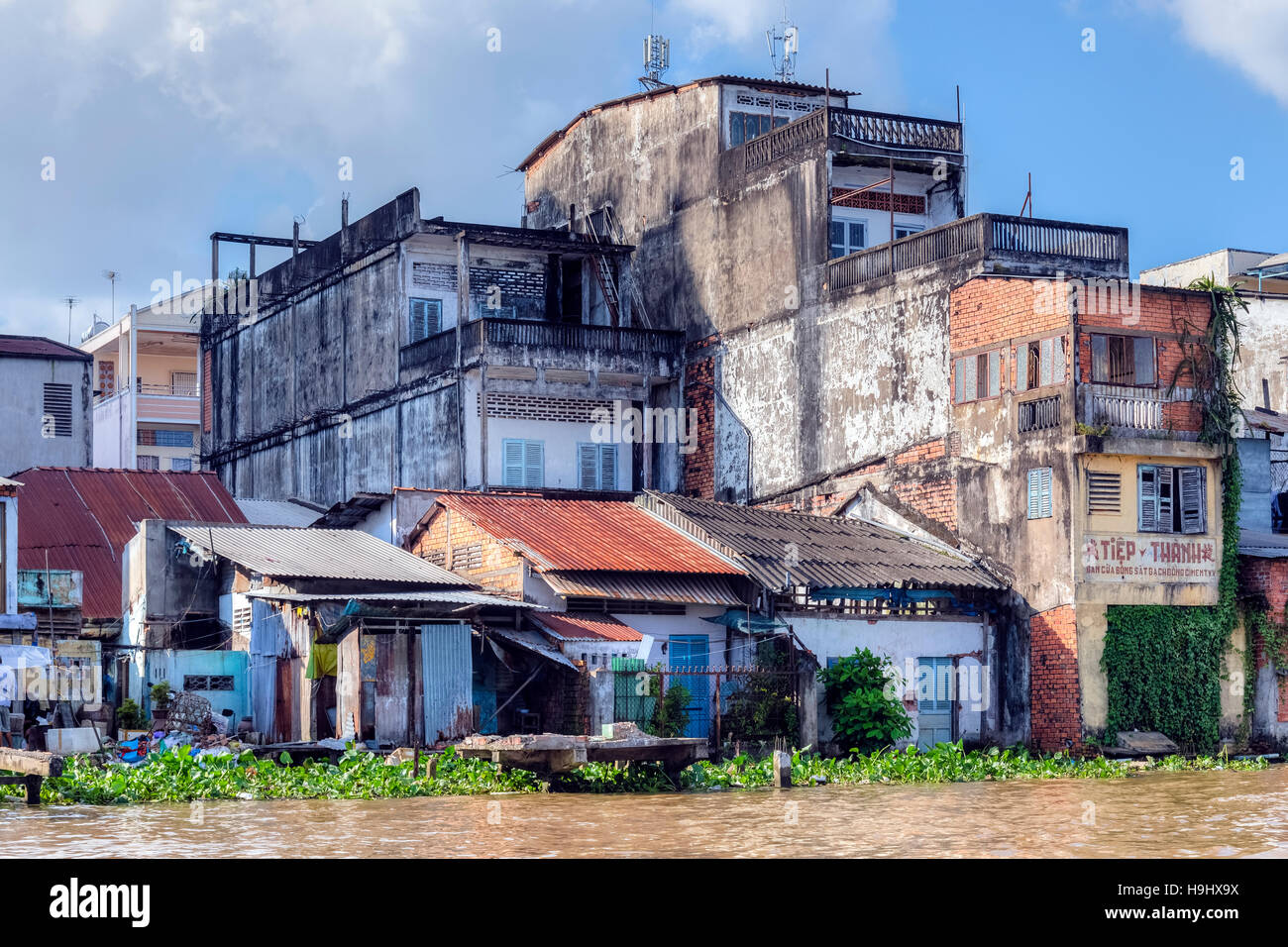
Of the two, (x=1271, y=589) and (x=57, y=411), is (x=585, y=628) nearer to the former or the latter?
(x=1271, y=589)

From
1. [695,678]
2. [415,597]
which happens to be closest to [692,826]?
[415,597]

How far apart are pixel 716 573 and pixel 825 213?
9.24m

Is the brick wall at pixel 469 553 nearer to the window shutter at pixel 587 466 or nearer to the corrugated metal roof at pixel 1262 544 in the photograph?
the window shutter at pixel 587 466

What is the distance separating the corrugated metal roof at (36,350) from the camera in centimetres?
4225

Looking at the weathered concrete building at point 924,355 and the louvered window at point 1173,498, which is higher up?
the weathered concrete building at point 924,355

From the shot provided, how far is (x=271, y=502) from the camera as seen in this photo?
39.0 m

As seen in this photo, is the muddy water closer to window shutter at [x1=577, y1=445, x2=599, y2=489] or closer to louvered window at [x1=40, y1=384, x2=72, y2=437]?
window shutter at [x1=577, y1=445, x2=599, y2=489]

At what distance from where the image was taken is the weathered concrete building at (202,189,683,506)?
3503 centimetres

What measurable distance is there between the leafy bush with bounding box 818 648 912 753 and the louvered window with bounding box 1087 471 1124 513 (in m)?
4.33

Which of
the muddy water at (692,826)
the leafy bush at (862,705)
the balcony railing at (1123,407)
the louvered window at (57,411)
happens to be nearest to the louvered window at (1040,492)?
the balcony railing at (1123,407)

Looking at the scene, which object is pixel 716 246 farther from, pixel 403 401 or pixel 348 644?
pixel 348 644

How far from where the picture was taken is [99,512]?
3456 cm

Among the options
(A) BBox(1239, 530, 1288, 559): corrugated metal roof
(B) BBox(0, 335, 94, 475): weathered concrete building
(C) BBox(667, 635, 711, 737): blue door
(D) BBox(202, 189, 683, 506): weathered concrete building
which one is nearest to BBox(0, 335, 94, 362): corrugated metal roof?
(B) BBox(0, 335, 94, 475): weathered concrete building
